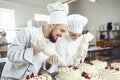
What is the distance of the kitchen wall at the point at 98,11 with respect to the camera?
7762mm

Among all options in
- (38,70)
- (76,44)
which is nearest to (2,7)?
(76,44)

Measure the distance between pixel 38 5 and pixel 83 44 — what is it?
279 inches

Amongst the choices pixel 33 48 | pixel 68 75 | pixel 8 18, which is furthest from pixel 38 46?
pixel 8 18


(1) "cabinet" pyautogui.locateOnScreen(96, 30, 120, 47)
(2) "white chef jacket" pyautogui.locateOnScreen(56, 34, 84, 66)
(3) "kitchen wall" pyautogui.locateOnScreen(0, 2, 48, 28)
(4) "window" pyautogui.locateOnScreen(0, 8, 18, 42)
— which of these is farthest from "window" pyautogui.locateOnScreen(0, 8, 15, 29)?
(2) "white chef jacket" pyautogui.locateOnScreen(56, 34, 84, 66)

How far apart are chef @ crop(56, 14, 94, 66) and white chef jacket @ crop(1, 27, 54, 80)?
58 centimetres

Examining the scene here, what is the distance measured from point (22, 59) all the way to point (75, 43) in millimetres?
1044

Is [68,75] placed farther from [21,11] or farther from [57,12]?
[21,11]

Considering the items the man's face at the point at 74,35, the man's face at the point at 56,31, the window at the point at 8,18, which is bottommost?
the man's face at the point at 74,35

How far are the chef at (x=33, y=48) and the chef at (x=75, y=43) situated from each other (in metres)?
0.47

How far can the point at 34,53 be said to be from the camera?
144 centimetres

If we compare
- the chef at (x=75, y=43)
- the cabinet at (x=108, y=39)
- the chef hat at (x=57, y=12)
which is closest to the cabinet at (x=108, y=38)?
the cabinet at (x=108, y=39)

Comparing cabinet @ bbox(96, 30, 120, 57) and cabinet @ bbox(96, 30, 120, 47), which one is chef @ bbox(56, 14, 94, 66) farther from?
cabinet @ bbox(96, 30, 120, 47)

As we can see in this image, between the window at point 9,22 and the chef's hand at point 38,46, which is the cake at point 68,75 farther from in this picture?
the window at point 9,22

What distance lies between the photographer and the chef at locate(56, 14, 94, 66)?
2.07 meters
